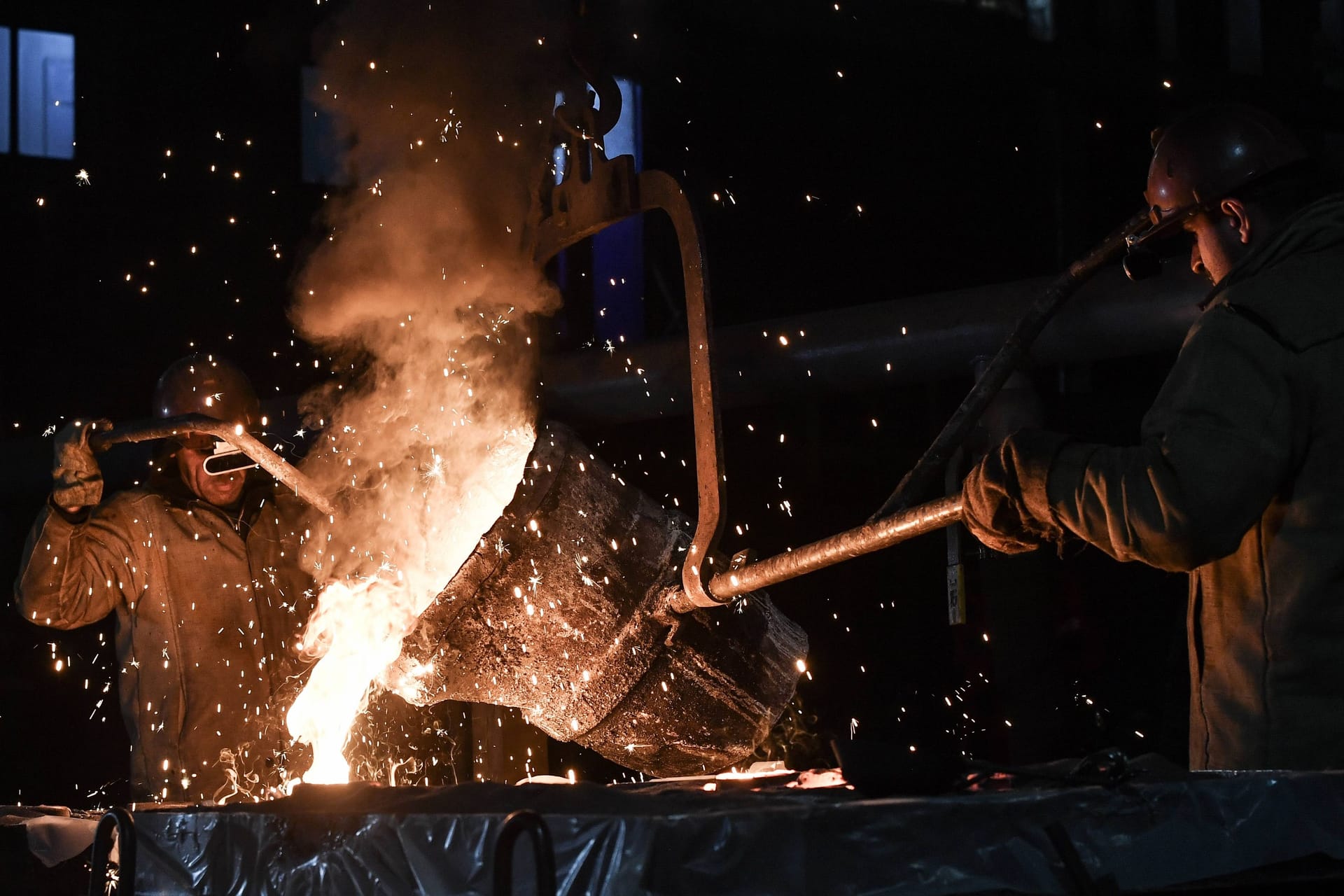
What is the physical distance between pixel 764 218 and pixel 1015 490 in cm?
459

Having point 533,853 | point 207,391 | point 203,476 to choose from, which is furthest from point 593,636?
point 207,391

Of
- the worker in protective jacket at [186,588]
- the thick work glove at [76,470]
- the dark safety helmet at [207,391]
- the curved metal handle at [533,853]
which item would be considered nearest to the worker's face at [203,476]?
the worker in protective jacket at [186,588]

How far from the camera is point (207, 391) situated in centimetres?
394

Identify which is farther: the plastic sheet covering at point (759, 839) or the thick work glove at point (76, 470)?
the thick work glove at point (76, 470)

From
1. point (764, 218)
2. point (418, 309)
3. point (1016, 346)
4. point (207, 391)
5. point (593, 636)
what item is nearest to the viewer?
point (1016, 346)

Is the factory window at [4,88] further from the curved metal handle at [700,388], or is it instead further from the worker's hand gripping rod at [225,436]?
the curved metal handle at [700,388]

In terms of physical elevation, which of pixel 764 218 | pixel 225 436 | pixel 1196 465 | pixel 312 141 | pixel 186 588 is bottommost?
pixel 186 588

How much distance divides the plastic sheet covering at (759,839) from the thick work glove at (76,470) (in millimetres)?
2127

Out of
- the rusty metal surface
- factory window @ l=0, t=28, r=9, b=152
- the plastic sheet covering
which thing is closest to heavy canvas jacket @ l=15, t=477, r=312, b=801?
the rusty metal surface

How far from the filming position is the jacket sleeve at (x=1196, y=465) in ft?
5.27

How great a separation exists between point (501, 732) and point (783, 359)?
130 centimetres

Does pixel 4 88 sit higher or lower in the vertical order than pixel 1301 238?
higher

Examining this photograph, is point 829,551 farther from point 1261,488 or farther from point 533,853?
point 533,853

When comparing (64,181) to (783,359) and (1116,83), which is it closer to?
(783,359)
